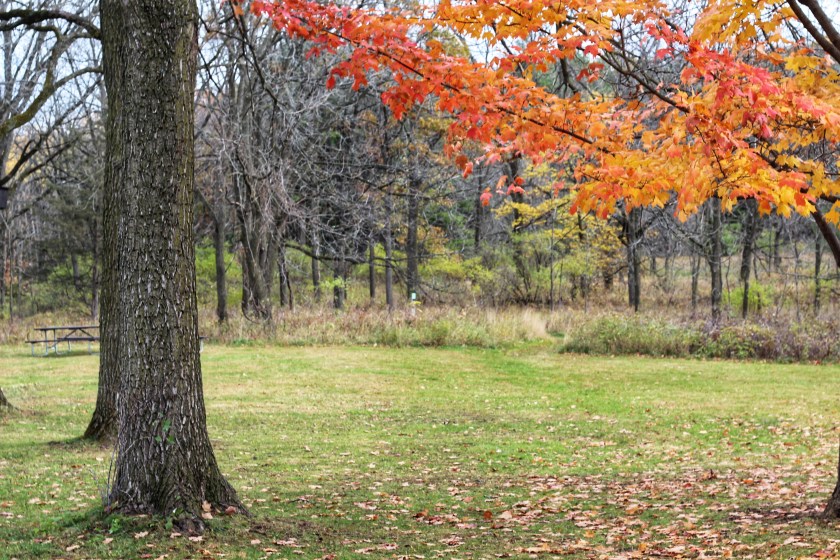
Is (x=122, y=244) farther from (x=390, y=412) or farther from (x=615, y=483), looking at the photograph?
(x=390, y=412)

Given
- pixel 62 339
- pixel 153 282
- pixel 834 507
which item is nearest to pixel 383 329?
pixel 62 339

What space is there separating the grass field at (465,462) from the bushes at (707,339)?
4.69 ft

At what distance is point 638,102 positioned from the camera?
6.13 m

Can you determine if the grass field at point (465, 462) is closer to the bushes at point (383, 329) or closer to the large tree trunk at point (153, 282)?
the large tree trunk at point (153, 282)

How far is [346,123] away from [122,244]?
58.0ft

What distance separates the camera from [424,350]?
17375 mm

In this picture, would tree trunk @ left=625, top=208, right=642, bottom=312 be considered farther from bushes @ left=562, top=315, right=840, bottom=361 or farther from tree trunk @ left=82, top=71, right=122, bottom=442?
tree trunk @ left=82, top=71, right=122, bottom=442

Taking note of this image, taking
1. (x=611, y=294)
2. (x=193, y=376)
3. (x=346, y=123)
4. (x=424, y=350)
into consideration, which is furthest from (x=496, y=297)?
(x=193, y=376)

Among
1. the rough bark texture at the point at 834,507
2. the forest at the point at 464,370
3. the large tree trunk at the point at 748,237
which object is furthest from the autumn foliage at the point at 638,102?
the large tree trunk at the point at 748,237

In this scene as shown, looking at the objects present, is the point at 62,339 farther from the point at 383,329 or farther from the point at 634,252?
the point at 634,252

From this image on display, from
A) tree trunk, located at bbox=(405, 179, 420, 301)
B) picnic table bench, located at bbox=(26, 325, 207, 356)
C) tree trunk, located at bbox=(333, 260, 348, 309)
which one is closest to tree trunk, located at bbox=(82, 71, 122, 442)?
picnic table bench, located at bbox=(26, 325, 207, 356)

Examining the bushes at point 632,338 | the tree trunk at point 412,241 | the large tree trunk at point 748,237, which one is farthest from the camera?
the tree trunk at point 412,241

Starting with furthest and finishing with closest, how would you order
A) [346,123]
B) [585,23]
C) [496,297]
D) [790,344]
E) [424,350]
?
[496,297] < [346,123] < [424,350] < [790,344] < [585,23]

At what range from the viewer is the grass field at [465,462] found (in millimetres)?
4770
